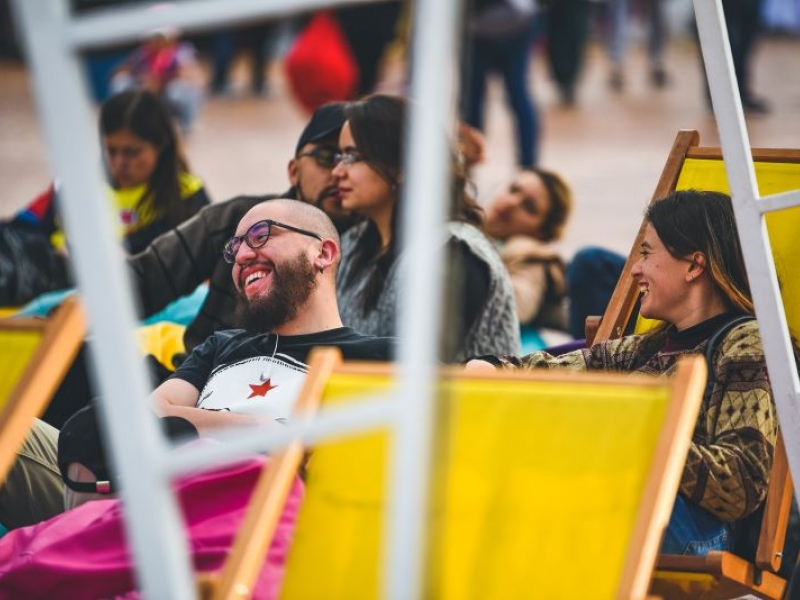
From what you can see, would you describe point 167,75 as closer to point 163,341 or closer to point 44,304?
point 44,304

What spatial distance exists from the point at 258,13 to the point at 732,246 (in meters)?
1.71

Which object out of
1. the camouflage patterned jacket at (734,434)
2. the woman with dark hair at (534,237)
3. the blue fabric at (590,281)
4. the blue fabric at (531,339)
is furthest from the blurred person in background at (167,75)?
the camouflage patterned jacket at (734,434)

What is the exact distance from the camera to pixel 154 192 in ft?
15.8

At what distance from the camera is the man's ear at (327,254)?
10.8ft

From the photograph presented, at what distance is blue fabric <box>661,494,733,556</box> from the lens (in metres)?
2.72

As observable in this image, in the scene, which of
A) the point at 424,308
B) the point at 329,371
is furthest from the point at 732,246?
the point at 424,308

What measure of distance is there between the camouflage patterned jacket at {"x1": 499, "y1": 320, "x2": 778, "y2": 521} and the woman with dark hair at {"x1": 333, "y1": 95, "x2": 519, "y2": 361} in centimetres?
100

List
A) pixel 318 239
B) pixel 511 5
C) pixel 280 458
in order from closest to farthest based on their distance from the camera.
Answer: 1. pixel 280 458
2. pixel 318 239
3. pixel 511 5

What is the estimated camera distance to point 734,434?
2713 mm

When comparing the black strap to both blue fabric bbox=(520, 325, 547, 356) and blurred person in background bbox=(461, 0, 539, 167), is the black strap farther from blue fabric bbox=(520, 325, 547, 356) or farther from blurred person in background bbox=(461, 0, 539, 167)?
blurred person in background bbox=(461, 0, 539, 167)

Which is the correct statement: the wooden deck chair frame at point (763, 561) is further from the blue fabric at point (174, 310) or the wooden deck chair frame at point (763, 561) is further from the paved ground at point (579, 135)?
the paved ground at point (579, 135)

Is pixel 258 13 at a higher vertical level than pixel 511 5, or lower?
lower

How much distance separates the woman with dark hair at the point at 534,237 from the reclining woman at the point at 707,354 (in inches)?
69.6

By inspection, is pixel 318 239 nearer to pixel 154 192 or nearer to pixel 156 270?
pixel 156 270
